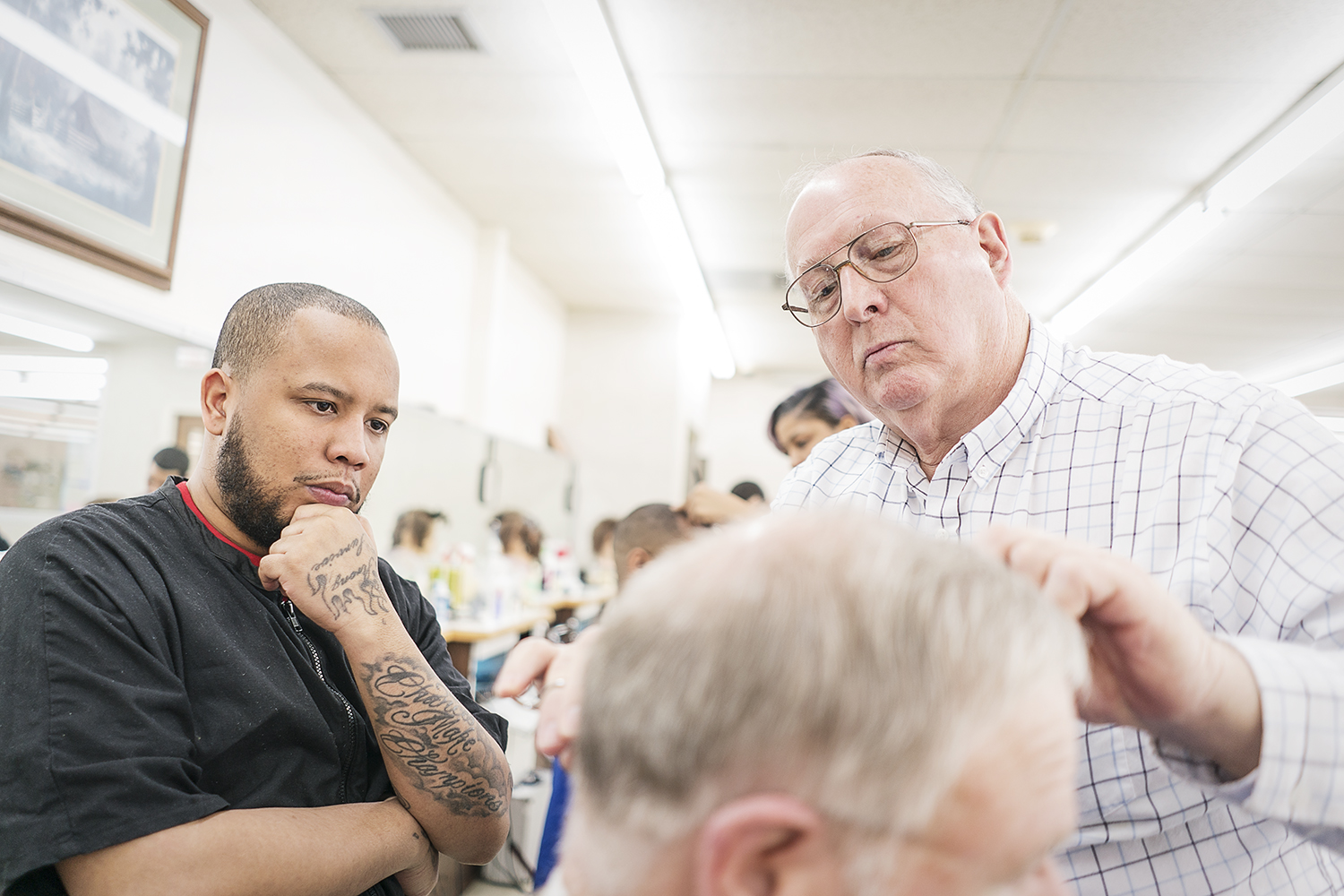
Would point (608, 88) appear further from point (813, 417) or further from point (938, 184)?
point (938, 184)

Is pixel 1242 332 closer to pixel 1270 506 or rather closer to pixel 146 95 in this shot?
pixel 1270 506

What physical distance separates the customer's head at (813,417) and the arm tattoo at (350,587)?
6.64ft

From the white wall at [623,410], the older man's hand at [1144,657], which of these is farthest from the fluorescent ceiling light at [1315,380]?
the older man's hand at [1144,657]

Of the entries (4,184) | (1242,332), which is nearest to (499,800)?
(4,184)

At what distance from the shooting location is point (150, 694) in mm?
942

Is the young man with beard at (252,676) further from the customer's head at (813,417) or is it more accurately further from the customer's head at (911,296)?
the customer's head at (813,417)

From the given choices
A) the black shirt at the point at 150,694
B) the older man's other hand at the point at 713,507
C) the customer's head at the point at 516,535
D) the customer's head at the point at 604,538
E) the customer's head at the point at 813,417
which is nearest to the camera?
the black shirt at the point at 150,694

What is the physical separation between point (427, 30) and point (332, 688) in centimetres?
309

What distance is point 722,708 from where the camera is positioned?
0.43m

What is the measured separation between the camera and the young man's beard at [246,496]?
48.0 inches

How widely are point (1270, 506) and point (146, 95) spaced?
3241mm

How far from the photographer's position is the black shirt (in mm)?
864

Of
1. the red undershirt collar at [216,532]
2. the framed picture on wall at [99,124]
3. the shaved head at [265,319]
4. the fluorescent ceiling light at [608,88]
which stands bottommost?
the red undershirt collar at [216,532]

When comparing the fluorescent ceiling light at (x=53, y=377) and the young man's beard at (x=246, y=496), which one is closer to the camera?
the young man's beard at (x=246, y=496)
